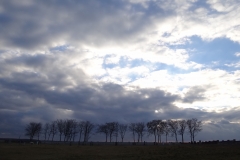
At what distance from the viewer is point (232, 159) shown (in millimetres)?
32375

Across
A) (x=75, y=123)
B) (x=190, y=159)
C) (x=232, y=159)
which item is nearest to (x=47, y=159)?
(x=190, y=159)

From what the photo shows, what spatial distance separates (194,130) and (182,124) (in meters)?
6.38

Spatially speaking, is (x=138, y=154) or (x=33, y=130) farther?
(x=33, y=130)

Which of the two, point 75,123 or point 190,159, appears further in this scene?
point 75,123

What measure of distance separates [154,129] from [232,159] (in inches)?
3419

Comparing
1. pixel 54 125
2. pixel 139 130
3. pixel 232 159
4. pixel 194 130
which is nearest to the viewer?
pixel 232 159

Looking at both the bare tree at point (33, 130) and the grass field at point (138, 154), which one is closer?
the grass field at point (138, 154)

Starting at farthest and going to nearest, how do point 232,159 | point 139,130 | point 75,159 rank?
point 139,130
point 75,159
point 232,159

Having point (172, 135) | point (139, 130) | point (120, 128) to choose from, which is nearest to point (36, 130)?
point (120, 128)

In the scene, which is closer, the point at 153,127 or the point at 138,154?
the point at 138,154

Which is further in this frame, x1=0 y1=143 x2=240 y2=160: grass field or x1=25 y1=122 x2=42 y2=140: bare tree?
x1=25 y1=122 x2=42 y2=140: bare tree

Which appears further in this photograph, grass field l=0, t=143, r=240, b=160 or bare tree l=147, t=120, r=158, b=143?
bare tree l=147, t=120, r=158, b=143

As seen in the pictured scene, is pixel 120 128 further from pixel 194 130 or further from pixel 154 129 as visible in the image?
pixel 194 130

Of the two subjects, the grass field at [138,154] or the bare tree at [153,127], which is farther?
the bare tree at [153,127]
